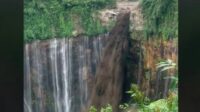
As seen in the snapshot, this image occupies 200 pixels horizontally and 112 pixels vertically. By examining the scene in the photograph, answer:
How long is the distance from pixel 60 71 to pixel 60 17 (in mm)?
859

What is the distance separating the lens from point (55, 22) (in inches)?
244

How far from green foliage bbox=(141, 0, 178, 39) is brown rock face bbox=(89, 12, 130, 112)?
0.30 m

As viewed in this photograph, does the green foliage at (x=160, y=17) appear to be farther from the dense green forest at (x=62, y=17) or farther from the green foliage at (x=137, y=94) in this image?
the green foliage at (x=137, y=94)

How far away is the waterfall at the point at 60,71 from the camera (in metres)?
5.87

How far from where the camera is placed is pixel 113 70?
5480 mm

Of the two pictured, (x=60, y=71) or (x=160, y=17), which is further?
(x=60, y=71)

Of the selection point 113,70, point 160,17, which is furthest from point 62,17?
point 160,17

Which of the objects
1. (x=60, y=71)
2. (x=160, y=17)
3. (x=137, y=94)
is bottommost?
(x=60, y=71)

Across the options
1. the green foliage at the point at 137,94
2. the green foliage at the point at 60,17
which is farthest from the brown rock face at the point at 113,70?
the green foliage at the point at 137,94

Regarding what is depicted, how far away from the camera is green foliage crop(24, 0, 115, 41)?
6.03 m

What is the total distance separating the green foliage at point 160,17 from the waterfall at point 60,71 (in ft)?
2.28

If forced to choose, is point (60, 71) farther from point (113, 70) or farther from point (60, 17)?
point (113, 70)
